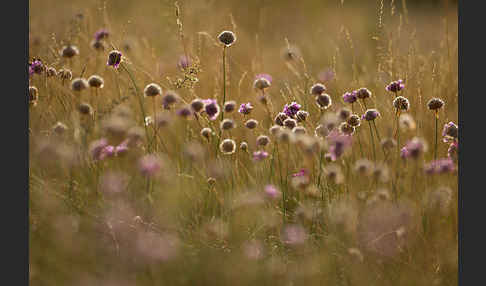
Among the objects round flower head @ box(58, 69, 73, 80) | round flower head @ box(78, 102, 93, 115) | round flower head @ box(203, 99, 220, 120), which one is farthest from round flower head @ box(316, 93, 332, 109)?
round flower head @ box(58, 69, 73, 80)

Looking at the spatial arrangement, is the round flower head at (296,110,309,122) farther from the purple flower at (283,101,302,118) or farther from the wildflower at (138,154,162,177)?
the wildflower at (138,154,162,177)

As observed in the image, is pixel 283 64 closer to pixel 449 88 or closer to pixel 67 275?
pixel 449 88

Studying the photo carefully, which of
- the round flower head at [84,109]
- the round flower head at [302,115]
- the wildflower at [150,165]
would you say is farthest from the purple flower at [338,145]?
the round flower head at [84,109]

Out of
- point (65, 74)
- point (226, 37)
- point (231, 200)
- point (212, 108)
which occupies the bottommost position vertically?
point (231, 200)

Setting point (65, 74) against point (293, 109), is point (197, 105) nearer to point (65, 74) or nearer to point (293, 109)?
point (293, 109)

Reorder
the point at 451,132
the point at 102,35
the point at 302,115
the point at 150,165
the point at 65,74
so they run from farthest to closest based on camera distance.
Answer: the point at 102,35, the point at 65,74, the point at 302,115, the point at 451,132, the point at 150,165

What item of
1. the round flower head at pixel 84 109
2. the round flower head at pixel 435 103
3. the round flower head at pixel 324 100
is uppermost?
the round flower head at pixel 324 100

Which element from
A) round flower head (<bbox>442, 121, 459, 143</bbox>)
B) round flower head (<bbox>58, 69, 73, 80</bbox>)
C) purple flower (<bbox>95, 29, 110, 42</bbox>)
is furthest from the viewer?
A: purple flower (<bbox>95, 29, 110, 42</bbox>)

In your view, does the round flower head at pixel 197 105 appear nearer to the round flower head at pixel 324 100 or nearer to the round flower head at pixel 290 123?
the round flower head at pixel 290 123

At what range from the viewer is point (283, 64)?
270 cm

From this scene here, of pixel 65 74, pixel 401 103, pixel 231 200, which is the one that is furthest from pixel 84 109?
pixel 401 103

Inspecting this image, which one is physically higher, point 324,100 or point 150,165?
point 324,100

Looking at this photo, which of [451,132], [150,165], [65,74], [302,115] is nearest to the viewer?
[150,165]

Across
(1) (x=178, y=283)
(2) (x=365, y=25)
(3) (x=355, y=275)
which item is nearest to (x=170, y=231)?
(1) (x=178, y=283)
